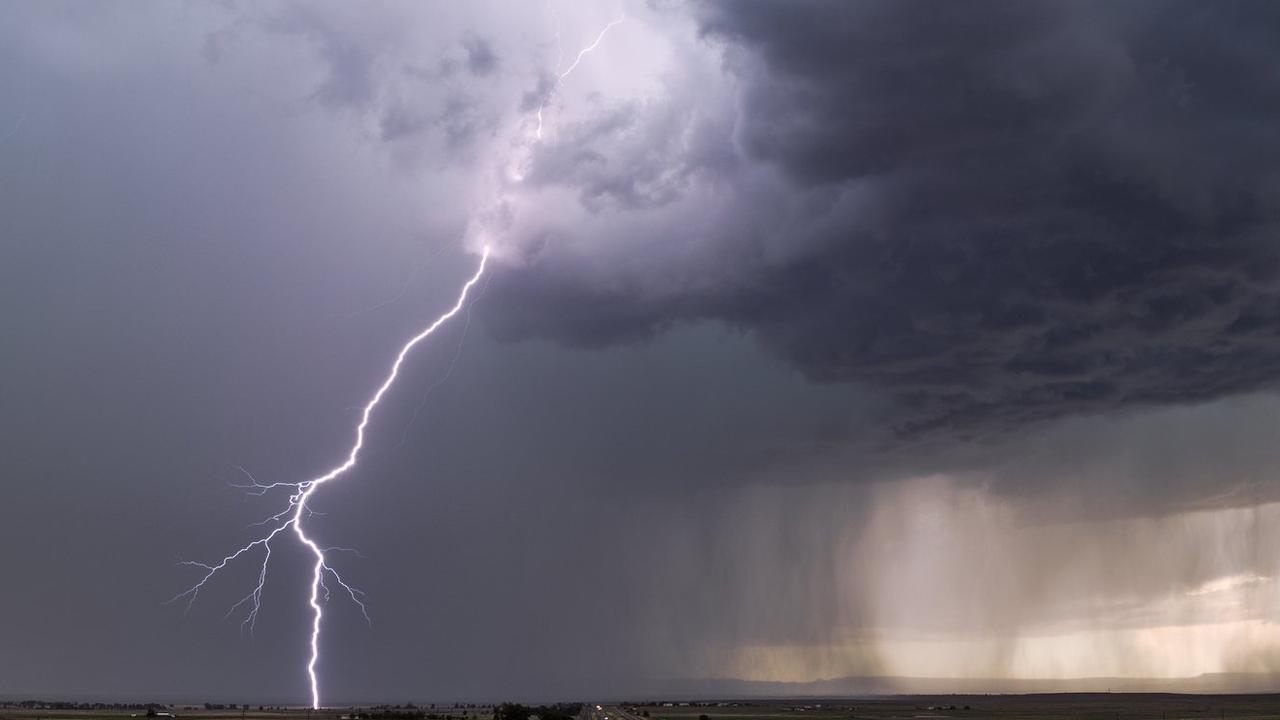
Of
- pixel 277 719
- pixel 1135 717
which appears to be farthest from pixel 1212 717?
pixel 277 719

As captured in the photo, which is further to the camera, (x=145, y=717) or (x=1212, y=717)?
(x=1212, y=717)

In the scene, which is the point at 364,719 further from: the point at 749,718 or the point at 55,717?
the point at 749,718

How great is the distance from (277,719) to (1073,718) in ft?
321

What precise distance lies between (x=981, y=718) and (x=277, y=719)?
87460 mm

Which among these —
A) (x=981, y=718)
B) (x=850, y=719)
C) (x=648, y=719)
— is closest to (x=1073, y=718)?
(x=981, y=718)

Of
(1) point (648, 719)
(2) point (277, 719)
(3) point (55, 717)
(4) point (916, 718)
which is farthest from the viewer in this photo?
(4) point (916, 718)

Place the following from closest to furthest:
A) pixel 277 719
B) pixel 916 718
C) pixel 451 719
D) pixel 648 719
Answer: pixel 277 719, pixel 451 719, pixel 648 719, pixel 916 718

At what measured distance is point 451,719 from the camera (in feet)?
401

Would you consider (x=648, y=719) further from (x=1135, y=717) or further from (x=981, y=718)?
(x=1135, y=717)

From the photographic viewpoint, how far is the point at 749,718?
5153 inches

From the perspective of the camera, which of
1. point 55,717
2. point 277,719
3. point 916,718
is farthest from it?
point 916,718

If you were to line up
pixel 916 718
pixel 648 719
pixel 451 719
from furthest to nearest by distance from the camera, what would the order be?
pixel 916 718 → pixel 648 719 → pixel 451 719

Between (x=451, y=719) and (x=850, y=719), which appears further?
(x=850, y=719)

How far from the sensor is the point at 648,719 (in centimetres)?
13038
